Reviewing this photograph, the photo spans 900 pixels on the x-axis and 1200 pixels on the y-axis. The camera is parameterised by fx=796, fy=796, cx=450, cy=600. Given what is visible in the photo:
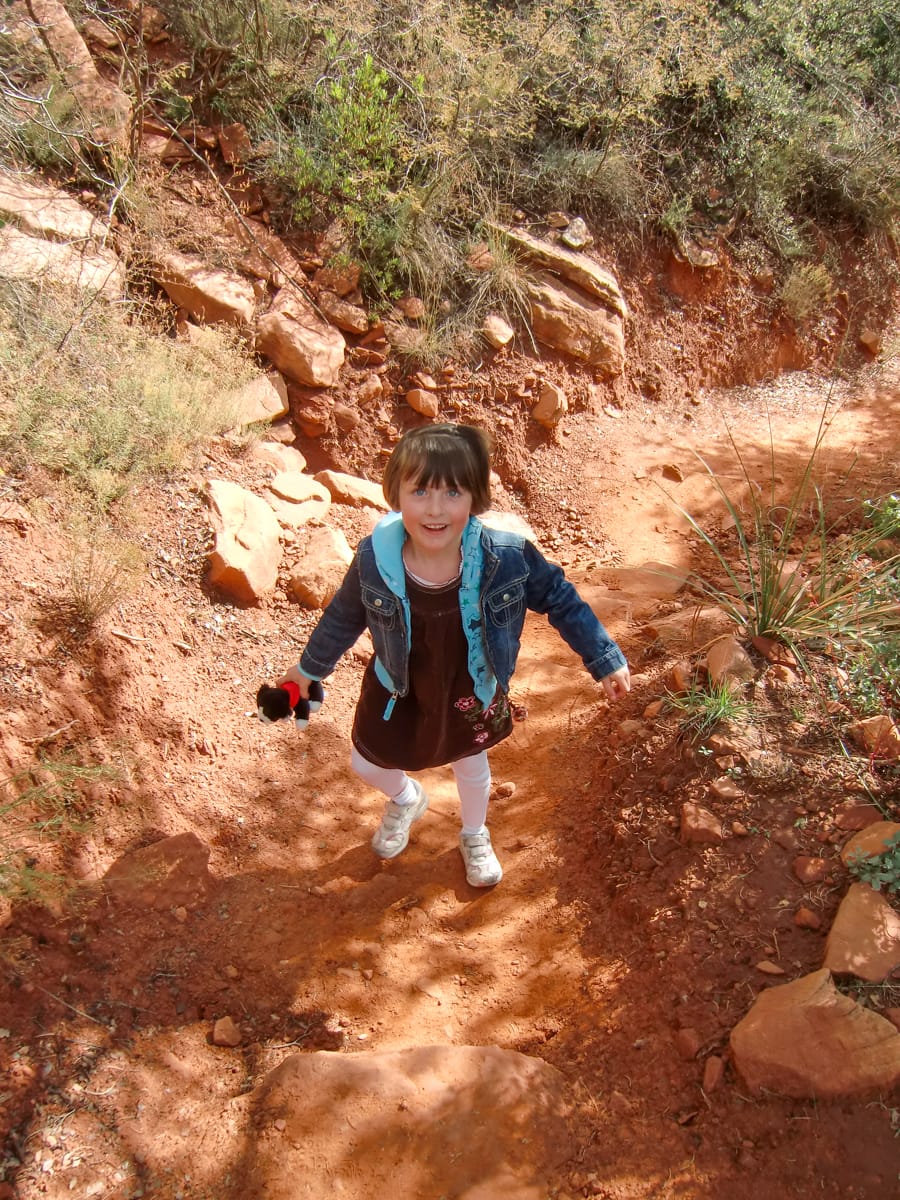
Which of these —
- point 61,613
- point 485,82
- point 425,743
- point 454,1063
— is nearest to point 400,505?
point 425,743

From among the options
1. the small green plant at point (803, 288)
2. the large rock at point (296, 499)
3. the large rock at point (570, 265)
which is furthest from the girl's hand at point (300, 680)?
the small green plant at point (803, 288)

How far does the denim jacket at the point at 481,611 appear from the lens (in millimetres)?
1993

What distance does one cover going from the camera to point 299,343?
4480mm

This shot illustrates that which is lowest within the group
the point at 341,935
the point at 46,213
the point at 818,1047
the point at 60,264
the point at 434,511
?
the point at 341,935

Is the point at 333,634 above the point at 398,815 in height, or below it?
above

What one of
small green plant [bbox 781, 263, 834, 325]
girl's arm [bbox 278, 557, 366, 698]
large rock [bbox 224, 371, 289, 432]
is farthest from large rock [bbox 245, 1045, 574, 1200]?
small green plant [bbox 781, 263, 834, 325]

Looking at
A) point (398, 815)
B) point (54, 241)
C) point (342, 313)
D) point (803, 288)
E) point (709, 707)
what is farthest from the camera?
point (803, 288)

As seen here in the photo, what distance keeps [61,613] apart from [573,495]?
3.21 m

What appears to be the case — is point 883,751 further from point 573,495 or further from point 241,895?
point 573,495

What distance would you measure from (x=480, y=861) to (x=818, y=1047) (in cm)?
115

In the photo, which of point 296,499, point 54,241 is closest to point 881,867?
point 296,499

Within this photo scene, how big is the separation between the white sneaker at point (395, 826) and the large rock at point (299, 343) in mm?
2696

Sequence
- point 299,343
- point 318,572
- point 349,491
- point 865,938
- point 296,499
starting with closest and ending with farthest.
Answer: point 865,938
point 318,572
point 296,499
point 349,491
point 299,343

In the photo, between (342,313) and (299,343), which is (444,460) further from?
(342,313)
